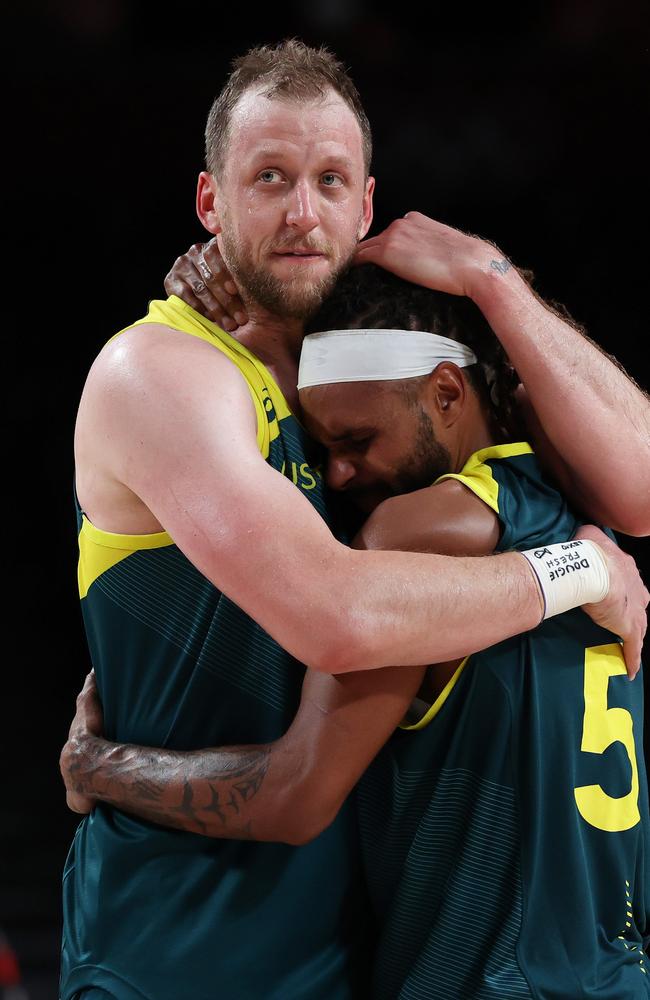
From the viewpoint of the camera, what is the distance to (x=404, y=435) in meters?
1.92

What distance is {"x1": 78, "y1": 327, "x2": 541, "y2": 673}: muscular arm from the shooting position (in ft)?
5.34

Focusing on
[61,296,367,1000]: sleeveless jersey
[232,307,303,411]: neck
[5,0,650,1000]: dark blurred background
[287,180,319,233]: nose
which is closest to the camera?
[61,296,367,1000]: sleeveless jersey

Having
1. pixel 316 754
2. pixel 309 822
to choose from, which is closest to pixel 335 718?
pixel 316 754

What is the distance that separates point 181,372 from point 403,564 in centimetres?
44

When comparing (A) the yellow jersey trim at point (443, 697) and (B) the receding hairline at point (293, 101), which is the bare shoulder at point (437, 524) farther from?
(B) the receding hairline at point (293, 101)

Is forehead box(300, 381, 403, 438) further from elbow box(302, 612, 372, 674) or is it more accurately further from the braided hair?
elbow box(302, 612, 372, 674)

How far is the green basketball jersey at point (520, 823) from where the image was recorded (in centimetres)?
176

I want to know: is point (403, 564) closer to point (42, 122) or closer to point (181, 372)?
point (181, 372)

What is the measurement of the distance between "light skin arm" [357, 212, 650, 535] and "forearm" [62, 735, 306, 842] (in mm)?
678

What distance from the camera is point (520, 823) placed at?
1.76 m

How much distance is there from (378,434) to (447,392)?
0.44 ft

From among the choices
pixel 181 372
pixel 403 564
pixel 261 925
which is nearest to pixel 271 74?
pixel 181 372

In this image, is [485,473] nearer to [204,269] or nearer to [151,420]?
[151,420]

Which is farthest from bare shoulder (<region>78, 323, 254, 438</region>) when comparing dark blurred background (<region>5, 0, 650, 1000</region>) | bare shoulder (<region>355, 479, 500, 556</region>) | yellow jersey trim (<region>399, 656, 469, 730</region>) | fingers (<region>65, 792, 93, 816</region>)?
dark blurred background (<region>5, 0, 650, 1000</region>)
